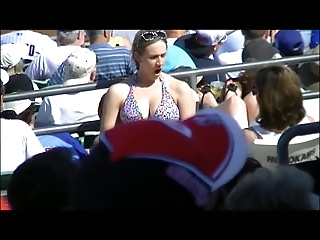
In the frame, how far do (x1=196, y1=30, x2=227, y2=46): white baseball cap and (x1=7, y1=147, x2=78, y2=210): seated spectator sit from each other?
2.96 metres

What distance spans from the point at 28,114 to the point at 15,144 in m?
1.02

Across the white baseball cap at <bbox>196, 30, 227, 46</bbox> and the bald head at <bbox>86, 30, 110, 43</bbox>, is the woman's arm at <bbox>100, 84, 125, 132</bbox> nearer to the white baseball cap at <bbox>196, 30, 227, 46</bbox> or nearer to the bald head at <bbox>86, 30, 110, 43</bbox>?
the bald head at <bbox>86, 30, 110, 43</bbox>

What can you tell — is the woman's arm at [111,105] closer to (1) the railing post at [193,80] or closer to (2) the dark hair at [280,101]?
(1) the railing post at [193,80]

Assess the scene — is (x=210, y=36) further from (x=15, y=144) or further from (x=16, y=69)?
(x=15, y=144)

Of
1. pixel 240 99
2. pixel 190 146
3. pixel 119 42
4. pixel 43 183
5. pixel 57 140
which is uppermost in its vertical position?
pixel 190 146

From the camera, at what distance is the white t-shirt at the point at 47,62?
4195 millimetres

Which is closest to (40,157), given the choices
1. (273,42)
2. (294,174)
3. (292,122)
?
(294,174)

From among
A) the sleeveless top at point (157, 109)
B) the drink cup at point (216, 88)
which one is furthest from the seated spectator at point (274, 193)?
the drink cup at point (216, 88)

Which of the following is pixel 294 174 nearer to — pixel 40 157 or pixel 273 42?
pixel 40 157

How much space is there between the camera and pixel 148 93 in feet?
9.78

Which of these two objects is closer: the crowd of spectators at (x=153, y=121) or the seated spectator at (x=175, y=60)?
the crowd of spectators at (x=153, y=121)

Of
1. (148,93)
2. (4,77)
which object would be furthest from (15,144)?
(4,77)

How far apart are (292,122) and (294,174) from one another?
5.09ft
